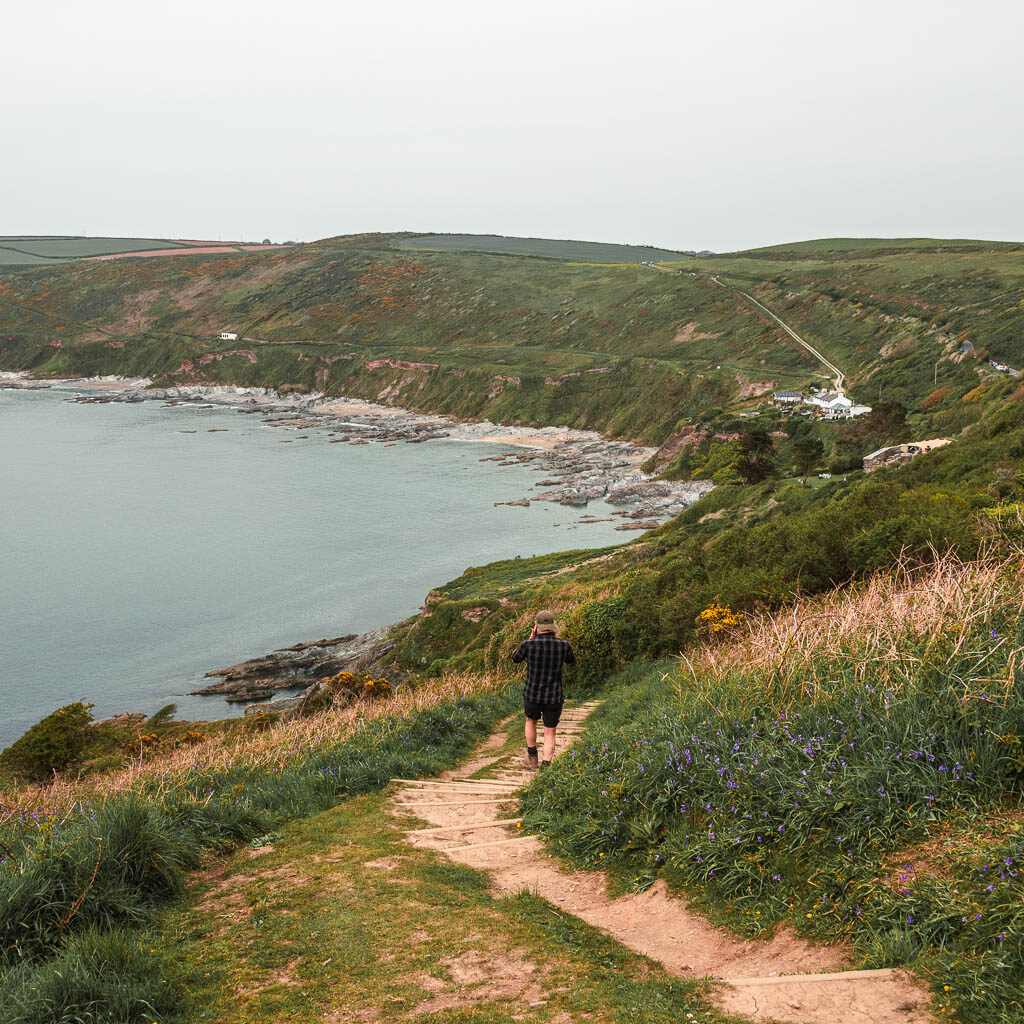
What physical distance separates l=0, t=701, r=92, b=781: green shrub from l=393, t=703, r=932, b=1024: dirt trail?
65.6 ft

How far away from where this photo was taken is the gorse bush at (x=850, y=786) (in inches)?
206

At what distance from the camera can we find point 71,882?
6191 mm

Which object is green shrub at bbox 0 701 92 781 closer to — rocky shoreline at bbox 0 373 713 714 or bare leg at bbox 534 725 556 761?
rocky shoreline at bbox 0 373 713 714

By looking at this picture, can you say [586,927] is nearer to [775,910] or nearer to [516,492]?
[775,910]

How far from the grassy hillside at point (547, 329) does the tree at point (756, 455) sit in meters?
9.98

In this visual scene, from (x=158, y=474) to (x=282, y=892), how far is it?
274 feet

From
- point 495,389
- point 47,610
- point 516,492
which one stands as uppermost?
point 495,389

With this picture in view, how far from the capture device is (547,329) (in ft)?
446

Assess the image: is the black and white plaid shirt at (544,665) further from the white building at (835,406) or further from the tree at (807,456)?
Result: the white building at (835,406)

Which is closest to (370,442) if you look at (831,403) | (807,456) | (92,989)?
(831,403)

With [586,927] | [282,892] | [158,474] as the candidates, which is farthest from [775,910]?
[158,474]

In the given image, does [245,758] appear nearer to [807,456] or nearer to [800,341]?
[807,456]

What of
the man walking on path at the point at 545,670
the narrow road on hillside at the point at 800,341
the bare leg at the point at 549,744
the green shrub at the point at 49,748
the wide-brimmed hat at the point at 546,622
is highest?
the narrow road on hillside at the point at 800,341

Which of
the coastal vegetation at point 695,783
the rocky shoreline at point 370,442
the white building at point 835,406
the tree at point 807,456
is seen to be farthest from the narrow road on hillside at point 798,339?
the coastal vegetation at point 695,783
